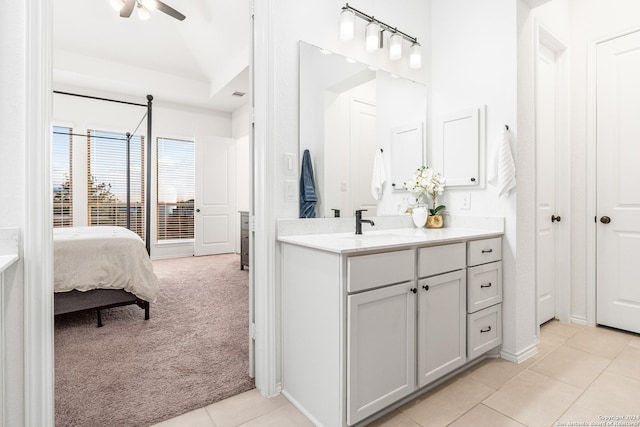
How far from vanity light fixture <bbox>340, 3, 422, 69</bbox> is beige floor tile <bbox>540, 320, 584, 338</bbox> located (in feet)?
8.16

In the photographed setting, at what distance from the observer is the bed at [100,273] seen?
255 cm

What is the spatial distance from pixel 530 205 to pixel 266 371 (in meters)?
2.13

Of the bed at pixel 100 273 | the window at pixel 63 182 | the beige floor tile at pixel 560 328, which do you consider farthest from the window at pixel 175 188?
the beige floor tile at pixel 560 328

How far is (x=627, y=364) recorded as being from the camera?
85.0 inches

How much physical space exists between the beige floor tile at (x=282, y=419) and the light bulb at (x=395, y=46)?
2.42m

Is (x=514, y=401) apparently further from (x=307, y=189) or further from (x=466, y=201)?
(x=307, y=189)

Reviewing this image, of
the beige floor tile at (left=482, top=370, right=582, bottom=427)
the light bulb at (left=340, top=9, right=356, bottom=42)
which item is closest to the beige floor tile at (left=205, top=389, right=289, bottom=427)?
the beige floor tile at (left=482, top=370, right=582, bottom=427)

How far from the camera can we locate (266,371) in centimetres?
185

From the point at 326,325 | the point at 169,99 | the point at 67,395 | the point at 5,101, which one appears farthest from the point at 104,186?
the point at 326,325

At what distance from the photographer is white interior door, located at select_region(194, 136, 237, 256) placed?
243 inches

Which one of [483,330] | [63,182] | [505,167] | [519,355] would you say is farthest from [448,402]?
[63,182]

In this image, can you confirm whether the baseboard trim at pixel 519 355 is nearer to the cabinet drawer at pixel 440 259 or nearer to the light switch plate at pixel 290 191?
the cabinet drawer at pixel 440 259

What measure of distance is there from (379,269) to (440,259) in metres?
0.49

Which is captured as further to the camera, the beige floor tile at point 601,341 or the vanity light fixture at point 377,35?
the beige floor tile at point 601,341
